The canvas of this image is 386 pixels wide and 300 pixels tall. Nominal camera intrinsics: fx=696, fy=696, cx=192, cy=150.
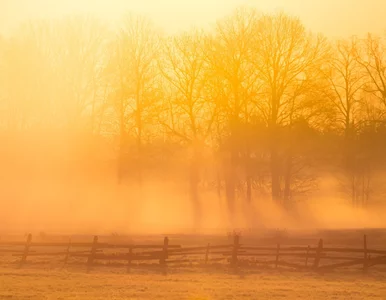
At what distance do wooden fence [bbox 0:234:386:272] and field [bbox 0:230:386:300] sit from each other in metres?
0.38

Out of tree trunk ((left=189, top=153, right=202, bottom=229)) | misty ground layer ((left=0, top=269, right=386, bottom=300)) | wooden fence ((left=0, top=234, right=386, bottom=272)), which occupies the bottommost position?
misty ground layer ((left=0, top=269, right=386, bottom=300))

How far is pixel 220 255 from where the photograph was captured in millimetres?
34625

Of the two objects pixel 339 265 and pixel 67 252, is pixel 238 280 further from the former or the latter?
pixel 67 252

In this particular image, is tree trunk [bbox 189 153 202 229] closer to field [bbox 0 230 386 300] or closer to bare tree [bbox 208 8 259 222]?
bare tree [bbox 208 8 259 222]

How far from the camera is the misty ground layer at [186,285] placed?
23.1m

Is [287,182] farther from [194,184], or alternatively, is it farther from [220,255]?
[220,255]

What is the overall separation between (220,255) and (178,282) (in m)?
8.26

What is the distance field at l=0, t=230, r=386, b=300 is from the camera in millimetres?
23219

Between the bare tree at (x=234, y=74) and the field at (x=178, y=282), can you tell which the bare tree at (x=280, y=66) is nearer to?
the bare tree at (x=234, y=74)

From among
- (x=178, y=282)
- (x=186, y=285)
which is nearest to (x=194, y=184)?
(x=178, y=282)

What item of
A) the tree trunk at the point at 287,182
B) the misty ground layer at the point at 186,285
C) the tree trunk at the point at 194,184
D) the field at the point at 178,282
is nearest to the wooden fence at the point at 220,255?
the field at the point at 178,282

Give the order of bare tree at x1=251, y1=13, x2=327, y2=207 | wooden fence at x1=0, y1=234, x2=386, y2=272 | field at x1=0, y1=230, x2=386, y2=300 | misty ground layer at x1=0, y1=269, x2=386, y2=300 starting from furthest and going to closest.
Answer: bare tree at x1=251, y1=13, x2=327, y2=207
wooden fence at x1=0, y1=234, x2=386, y2=272
field at x1=0, y1=230, x2=386, y2=300
misty ground layer at x1=0, y1=269, x2=386, y2=300

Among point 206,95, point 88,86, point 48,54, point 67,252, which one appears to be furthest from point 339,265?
point 48,54

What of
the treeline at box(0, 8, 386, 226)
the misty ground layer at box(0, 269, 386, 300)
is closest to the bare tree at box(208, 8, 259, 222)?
the treeline at box(0, 8, 386, 226)
